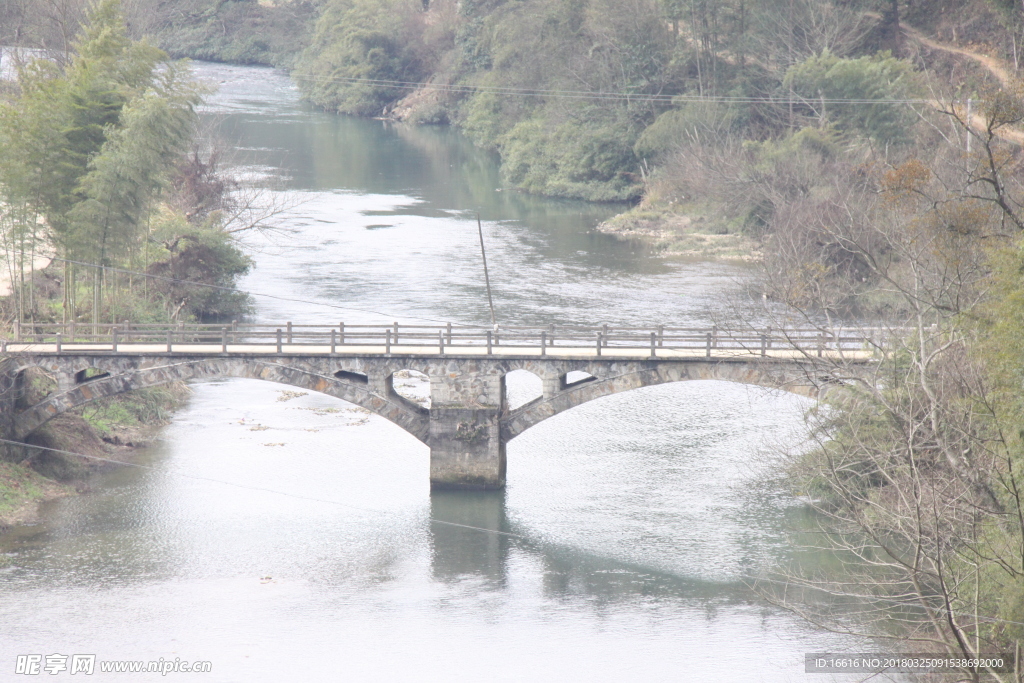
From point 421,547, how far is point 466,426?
14.8ft

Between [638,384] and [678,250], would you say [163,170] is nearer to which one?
[638,384]

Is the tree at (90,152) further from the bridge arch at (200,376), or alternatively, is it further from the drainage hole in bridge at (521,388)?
the drainage hole in bridge at (521,388)

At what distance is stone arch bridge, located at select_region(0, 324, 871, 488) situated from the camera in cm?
3694

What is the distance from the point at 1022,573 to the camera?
847 inches

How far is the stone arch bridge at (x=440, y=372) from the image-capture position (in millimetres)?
36938

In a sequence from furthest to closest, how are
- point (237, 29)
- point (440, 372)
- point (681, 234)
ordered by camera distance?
point (237, 29)
point (681, 234)
point (440, 372)

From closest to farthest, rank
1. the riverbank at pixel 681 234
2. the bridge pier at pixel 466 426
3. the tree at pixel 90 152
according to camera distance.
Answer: the bridge pier at pixel 466 426 → the tree at pixel 90 152 → the riverbank at pixel 681 234

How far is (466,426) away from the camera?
3766cm

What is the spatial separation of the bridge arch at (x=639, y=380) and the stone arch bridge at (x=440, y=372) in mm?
32

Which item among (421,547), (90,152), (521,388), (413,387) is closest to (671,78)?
(521,388)

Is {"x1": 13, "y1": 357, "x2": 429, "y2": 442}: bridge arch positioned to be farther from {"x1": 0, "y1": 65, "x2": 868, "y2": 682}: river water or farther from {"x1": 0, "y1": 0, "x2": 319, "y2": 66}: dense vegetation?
{"x1": 0, "y1": 0, "x2": 319, "y2": 66}: dense vegetation

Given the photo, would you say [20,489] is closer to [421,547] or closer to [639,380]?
[421,547]

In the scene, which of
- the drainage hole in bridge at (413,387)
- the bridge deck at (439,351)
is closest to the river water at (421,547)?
the drainage hole in bridge at (413,387)

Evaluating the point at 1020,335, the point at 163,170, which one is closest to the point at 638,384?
the point at 1020,335
